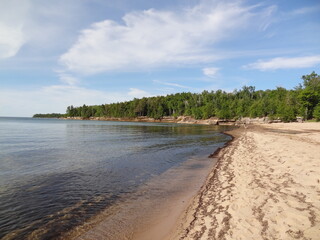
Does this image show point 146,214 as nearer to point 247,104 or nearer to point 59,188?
point 59,188

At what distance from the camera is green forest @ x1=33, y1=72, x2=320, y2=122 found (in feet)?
272

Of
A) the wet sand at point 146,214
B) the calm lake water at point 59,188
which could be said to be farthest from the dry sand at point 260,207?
the calm lake water at point 59,188

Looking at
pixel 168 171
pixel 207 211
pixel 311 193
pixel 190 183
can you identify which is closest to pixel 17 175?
pixel 168 171

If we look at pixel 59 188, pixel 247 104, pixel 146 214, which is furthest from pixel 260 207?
pixel 247 104

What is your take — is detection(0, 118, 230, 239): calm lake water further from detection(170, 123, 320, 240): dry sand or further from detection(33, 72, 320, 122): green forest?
detection(33, 72, 320, 122): green forest

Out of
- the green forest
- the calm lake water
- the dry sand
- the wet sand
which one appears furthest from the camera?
the green forest

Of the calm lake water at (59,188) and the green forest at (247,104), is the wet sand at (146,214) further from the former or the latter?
the green forest at (247,104)

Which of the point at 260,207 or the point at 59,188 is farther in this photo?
the point at 59,188

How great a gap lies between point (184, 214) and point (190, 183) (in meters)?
4.43

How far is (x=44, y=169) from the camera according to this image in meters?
14.7

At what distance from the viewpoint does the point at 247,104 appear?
144250mm

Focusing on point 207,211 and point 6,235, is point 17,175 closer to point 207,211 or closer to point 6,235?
point 6,235

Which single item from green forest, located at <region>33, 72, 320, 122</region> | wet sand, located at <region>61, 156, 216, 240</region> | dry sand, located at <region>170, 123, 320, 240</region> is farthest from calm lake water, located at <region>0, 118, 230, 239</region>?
green forest, located at <region>33, 72, 320, 122</region>

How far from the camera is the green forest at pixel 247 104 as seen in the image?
8281 centimetres
